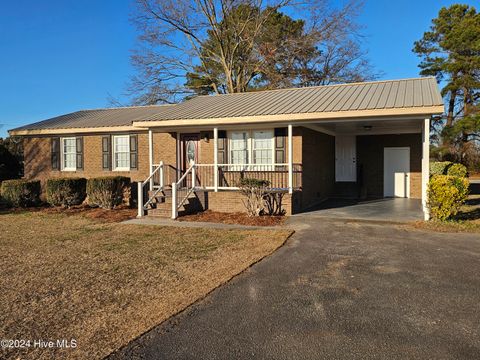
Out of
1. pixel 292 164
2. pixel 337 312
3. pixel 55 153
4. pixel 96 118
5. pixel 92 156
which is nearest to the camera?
pixel 337 312

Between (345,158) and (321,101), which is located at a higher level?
(321,101)

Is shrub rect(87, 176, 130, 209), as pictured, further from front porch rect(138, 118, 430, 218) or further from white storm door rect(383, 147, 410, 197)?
white storm door rect(383, 147, 410, 197)

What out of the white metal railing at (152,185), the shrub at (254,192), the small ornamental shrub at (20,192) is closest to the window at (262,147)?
the shrub at (254,192)

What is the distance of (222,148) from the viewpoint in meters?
14.3

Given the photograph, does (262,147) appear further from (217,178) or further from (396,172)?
(396,172)

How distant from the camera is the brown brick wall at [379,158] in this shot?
16594mm

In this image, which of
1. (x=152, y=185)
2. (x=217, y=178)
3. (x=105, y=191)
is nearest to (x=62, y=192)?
(x=105, y=191)

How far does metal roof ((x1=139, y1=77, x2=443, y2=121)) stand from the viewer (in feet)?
37.5

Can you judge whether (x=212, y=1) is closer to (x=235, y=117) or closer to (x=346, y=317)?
(x=235, y=117)

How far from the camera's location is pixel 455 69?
33.3m

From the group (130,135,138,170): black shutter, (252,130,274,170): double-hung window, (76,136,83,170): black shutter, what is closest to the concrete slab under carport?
(252,130,274,170): double-hung window

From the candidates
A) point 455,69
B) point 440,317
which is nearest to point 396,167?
point 440,317

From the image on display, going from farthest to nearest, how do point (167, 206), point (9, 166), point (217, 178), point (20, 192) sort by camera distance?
point (9, 166) < point (20, 192) < point (217, 178) < point (167, 206)

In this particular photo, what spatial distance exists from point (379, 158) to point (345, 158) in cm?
144
